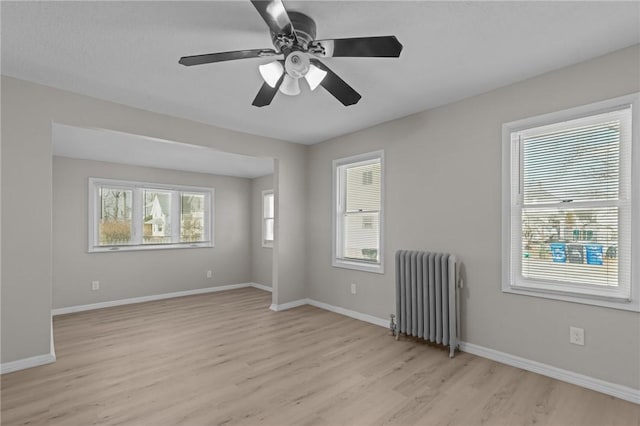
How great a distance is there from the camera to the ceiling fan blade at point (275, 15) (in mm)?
1498

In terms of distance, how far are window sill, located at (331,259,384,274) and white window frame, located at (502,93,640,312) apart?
59.0 inches

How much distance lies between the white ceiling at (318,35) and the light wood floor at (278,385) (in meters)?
2.55

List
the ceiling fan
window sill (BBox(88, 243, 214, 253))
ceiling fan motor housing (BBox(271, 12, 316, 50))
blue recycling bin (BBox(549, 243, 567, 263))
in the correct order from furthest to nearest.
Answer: window sill (BBox(88, 243, 214, 253)) < blue recycling bin (BBox(549, 243, 567, 263)) < ceiling fan motor housing (BBox(271, 12, 316, 50)) < the ceiling fan

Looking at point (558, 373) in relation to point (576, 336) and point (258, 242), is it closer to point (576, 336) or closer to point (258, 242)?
point (576, 336)

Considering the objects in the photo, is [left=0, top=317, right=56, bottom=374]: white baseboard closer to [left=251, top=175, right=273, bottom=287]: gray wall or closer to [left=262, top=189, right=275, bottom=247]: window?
[left=251, top=175, right=273, bottom=287]: gray wall

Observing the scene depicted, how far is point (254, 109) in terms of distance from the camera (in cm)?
354

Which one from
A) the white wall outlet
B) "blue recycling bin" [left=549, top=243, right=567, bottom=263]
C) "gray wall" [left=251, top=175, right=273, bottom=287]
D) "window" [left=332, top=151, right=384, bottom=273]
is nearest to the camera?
the white wall outlet

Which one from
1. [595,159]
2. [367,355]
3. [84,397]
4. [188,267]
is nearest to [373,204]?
[367,355]

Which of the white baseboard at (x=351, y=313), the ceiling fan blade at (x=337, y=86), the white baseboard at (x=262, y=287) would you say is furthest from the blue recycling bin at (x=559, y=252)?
the white baseboard at (x=262, y=287)

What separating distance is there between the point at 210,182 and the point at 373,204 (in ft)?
12.0

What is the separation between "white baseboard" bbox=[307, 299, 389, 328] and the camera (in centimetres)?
403

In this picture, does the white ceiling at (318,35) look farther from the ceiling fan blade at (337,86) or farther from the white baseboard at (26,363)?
the white baseboard at (26,363)

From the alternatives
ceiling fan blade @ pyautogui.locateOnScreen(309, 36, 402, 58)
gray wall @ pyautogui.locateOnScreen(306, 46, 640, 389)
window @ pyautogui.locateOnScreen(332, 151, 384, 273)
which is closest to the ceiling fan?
ceiling fan blade @ pyautogui.locateOnScreen(309, 36, 402, 58)

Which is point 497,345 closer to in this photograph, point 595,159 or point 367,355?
point 367,355
